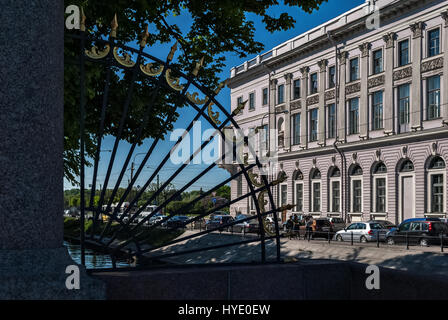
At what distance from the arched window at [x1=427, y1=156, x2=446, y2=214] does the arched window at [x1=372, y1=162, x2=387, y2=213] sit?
4.36m

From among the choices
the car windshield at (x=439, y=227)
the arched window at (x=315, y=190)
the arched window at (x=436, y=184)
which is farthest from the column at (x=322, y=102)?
the car windshield at (x=439, y=227)

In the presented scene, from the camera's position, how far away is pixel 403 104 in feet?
126

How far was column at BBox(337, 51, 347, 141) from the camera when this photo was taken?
44.0 meters

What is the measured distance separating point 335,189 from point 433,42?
1393cm

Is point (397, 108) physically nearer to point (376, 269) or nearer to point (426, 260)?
point (426, 260)

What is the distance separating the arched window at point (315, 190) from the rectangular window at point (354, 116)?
5365 millimetres

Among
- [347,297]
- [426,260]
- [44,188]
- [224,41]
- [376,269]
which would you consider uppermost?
[224,41]

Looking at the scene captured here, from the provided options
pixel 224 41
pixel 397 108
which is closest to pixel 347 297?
pixel 224 41

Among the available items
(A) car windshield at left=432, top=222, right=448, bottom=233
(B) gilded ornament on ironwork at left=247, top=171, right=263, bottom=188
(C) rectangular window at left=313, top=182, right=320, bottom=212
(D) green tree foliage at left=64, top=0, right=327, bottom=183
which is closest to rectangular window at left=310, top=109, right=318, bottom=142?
(C) rectangular window at left=313, top=182, right=320, bottom=212

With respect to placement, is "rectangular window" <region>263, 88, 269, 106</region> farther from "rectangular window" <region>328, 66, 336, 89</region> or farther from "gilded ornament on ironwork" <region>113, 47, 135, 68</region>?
"gilded ornament on ironwork" <region>113, 47, 135, 68</region>

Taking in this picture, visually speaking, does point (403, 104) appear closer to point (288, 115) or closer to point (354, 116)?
point (354, 116)

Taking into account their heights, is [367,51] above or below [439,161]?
above
